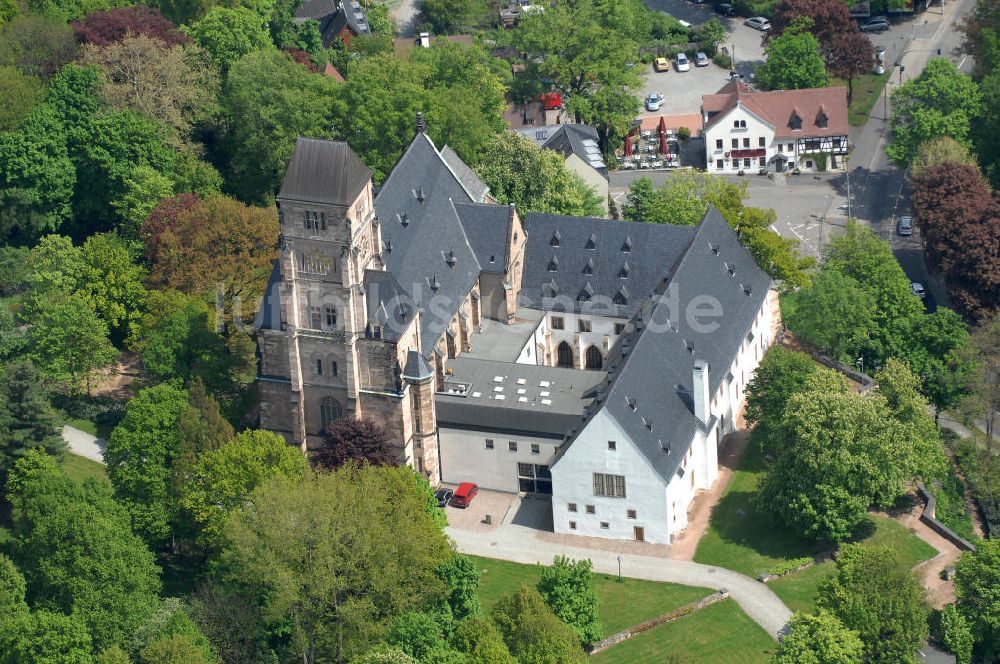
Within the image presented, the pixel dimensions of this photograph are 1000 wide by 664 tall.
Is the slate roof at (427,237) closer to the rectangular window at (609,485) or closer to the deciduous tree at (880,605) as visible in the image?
the rectangular window at (609,485)

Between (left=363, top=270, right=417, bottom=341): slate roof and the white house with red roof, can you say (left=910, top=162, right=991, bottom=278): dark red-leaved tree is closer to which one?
the white house with red roof

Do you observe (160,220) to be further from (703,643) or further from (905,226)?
(905,226)

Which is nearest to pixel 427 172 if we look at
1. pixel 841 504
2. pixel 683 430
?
pixel 683 430

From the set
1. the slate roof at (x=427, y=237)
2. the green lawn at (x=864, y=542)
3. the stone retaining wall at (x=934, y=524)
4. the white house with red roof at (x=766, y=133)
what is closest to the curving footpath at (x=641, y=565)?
the green lawn at (x=864, y=542)

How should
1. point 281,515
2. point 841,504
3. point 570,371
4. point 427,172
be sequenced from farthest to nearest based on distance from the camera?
1. point 427,172
2. point 570,371
3. point 841,504
4. point 281,515

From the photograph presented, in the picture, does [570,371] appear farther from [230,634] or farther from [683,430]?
[230,634]

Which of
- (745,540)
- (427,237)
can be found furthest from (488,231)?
(745,540)

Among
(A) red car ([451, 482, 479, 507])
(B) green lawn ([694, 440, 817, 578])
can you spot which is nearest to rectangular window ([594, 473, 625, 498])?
(B) green lawn ([694, 440, 817, 578])
